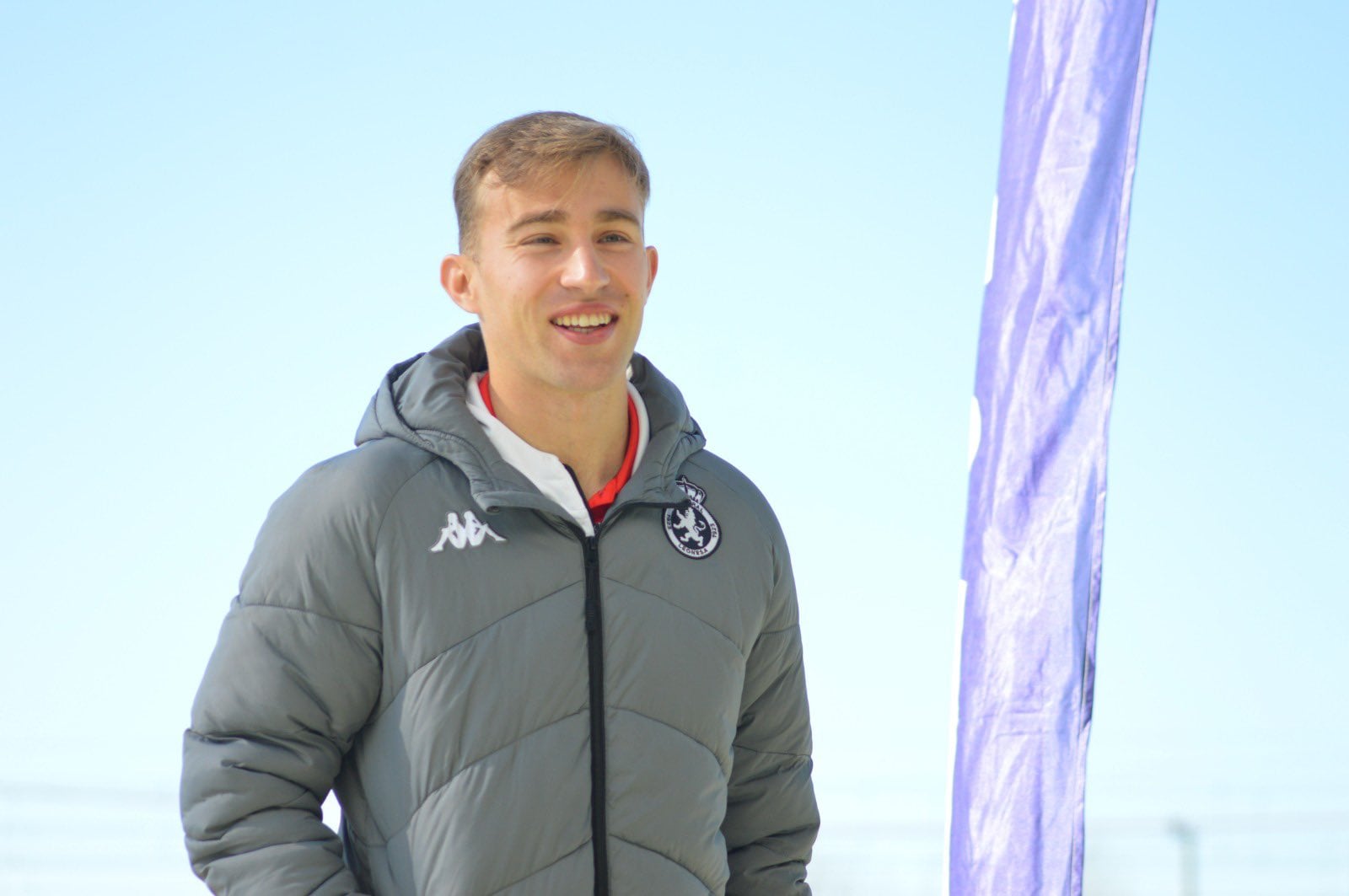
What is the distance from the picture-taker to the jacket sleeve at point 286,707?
1776mm

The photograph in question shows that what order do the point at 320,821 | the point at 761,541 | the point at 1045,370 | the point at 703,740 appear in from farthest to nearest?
the point at 1045,370, the point at 761,541, the point at 703,740, the point at 320,821

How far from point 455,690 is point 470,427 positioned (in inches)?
13.6

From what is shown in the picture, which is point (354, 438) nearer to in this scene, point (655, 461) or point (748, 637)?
point (655, 461)

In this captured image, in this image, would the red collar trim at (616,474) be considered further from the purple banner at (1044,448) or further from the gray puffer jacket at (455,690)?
the purple banner at (1044,448)

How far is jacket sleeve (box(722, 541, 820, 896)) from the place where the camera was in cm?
219

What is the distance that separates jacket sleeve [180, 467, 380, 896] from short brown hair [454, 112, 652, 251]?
0.48m

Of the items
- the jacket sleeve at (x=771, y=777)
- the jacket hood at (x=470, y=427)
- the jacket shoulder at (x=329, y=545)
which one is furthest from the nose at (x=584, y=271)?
the jacket sleeve at (x=771, y=777)

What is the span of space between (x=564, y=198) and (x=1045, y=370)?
1187mm

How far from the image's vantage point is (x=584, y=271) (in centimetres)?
194

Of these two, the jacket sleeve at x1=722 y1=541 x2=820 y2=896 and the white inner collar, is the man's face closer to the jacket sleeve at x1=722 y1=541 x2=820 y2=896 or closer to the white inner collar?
the white inner collar

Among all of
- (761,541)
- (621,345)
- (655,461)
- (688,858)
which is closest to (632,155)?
(621,345)

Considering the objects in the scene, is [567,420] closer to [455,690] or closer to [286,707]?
[455,690]

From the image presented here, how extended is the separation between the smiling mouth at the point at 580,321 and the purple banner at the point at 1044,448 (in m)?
1.13

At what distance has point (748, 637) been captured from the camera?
209cm
